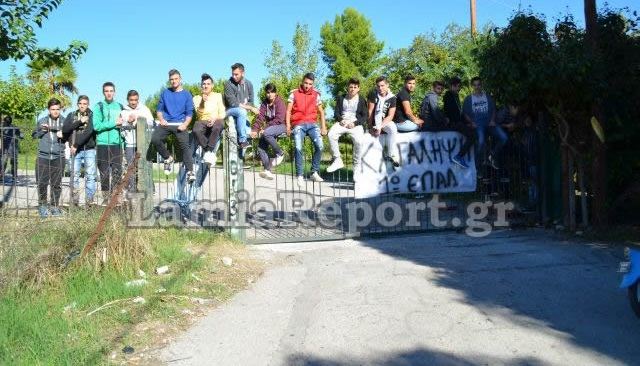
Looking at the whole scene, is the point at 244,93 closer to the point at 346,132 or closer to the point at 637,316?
the point at 346,132

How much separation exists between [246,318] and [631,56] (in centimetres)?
686

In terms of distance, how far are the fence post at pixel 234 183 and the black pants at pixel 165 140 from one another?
63 cm

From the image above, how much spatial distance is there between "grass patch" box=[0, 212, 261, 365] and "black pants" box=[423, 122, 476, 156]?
3.92 meters

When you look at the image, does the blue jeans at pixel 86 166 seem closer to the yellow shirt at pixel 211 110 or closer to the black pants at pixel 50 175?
the black pants at pixel 50 175

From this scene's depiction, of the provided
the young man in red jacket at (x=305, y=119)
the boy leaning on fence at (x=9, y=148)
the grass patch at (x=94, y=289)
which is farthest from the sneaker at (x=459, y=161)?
the boy leaning on fence at (x=9, y=148)

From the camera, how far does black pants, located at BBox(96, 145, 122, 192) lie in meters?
8.82

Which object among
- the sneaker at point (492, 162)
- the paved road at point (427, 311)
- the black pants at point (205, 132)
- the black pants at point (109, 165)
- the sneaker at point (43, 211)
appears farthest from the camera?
the sneaker at point (492, 162)

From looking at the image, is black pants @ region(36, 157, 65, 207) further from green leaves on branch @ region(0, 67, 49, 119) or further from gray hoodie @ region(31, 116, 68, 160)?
green leaves on branch @ region(0, 67, 49, 119)

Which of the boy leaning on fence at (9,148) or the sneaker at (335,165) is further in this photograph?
the sneaker at (335,165)

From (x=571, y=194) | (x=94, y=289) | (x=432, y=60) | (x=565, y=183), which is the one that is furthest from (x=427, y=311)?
(x=432, y=60)

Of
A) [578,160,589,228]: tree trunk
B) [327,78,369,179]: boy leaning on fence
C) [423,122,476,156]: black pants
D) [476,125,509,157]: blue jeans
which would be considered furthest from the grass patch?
[578,160,589,228]: tree trunk

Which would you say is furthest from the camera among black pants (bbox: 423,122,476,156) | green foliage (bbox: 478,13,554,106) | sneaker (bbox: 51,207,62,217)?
black pants (bbox: 423,122,476,156)

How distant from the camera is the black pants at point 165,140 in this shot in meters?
9.85

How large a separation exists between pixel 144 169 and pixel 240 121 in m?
1.60
